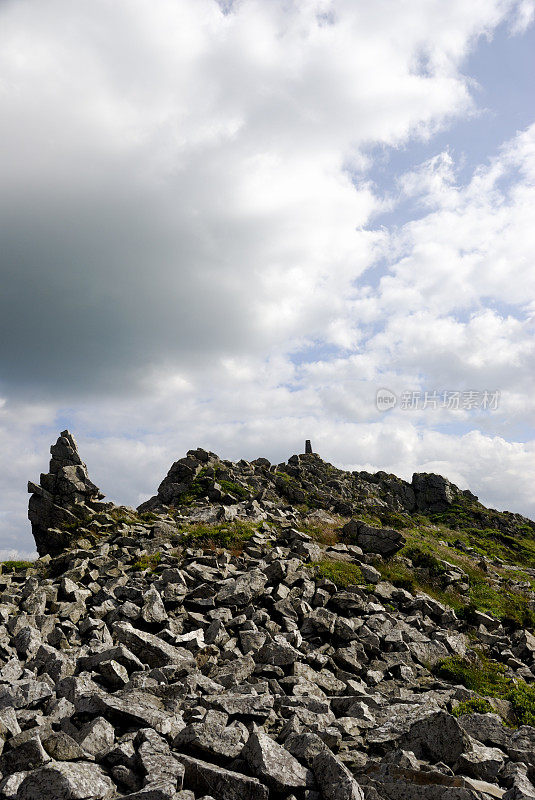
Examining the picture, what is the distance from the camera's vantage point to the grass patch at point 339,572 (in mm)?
20438

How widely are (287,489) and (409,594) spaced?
31893mm

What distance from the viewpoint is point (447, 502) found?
95.9 metres

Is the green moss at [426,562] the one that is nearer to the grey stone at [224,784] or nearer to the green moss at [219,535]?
the green moss at [219,535]

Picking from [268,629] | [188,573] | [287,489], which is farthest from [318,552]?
[287,489]

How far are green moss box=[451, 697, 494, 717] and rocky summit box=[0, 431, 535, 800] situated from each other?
5 centimetres

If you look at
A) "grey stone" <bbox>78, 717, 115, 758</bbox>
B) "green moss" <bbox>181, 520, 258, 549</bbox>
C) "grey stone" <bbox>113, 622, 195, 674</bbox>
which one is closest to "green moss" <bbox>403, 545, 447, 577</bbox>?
"green moss" <bbox>181, 520, 258, 549</bbox>

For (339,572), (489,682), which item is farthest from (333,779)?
(339,572)

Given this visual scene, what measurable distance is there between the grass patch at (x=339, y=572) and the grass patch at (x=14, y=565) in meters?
14.1

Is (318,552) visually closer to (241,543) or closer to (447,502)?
(241,543)

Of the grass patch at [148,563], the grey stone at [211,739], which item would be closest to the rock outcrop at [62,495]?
the grass patch at [148,563]

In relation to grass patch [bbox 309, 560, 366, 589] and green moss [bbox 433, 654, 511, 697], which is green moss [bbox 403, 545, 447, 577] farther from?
green moss [bbox 433, 654, 511, 697]

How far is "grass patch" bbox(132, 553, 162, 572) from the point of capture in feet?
68.3

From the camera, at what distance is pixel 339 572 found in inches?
834

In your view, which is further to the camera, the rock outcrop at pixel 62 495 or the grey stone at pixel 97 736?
the rock outcrop at pixel 62 495
